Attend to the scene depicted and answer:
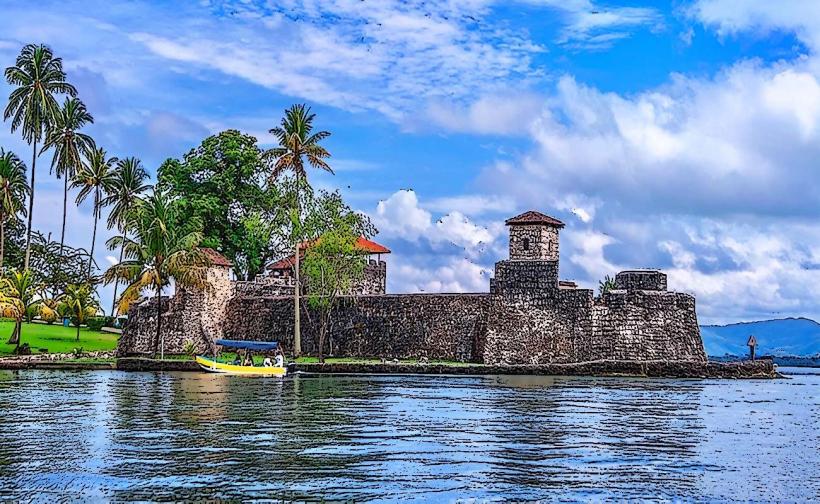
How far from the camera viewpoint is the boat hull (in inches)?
1582

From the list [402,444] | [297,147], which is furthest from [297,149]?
[402,444]

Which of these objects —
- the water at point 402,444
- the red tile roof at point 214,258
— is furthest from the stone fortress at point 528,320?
the water at point 402,444

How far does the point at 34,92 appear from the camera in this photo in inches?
2297

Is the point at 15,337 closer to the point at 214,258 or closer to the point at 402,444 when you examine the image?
the point at 214,258

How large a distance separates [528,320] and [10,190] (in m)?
31.1

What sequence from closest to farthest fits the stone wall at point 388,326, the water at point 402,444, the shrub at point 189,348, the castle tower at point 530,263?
1. the water at point 402,444
2. the castle tower at point 530,263
3. the stone wall at point 388,326
4. the shrub at point 189,348

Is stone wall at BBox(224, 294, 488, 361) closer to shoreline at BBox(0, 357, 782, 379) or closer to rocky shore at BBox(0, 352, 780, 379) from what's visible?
shoreline at BBox(0, 357, 782, 379)

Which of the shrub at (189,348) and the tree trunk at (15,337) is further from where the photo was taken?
the shrub at (189,348)

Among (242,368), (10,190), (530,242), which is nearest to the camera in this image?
(242,368)

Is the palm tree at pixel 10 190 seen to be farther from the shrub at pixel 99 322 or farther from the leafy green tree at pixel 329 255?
the leafy green tree at pixel 329 255

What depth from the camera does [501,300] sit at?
1773 inches

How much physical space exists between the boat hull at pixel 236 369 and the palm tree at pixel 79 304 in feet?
35.4

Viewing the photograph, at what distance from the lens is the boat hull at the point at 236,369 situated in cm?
4019

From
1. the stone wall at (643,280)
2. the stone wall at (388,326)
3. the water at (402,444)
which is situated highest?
the stone wall at (643,280)
